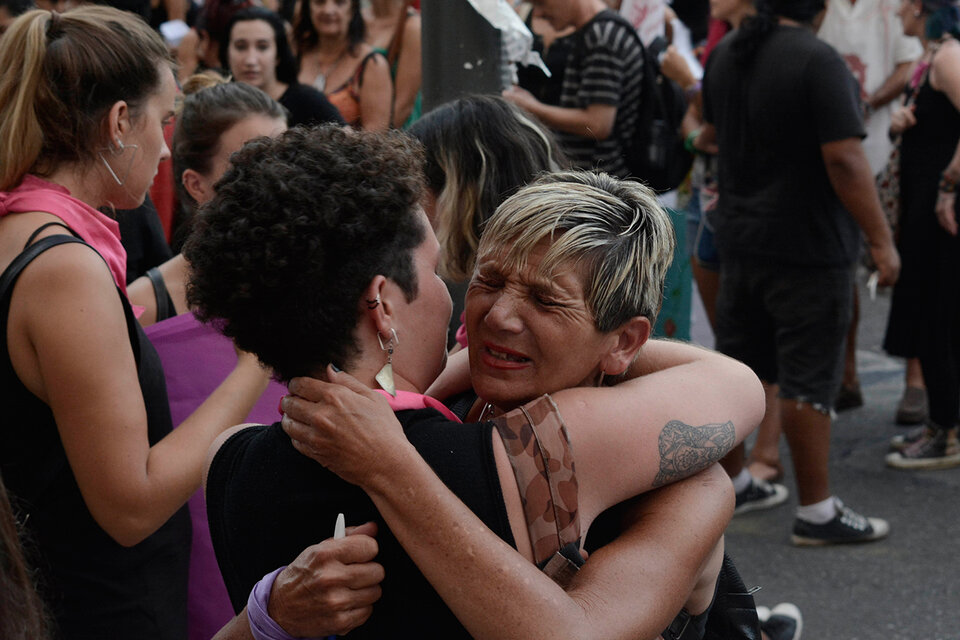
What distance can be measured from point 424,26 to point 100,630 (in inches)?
83.0

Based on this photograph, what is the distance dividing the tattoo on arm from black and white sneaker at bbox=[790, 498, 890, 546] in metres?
3.14

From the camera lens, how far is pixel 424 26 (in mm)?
3395

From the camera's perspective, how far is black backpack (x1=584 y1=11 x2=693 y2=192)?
5.15 metres

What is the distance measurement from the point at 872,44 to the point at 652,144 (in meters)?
1.65

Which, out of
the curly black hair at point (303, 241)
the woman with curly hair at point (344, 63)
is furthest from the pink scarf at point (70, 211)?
the woman with curly hair at point (344, 63)

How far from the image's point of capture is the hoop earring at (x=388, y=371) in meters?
1.59

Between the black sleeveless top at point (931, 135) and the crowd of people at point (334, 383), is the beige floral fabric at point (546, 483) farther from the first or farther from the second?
the black sleeveless top at point (931, 135)

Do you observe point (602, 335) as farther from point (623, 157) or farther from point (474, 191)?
point (623, 157)

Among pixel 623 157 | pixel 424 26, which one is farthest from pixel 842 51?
pixel 424 26

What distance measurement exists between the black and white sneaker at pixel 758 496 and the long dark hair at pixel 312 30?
3.16 meters

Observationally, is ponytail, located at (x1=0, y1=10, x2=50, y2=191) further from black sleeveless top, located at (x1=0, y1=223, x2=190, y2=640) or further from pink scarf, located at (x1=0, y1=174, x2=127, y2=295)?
black sleeveless top, located at (x1=0, y1=223, x2=190, y2=640)

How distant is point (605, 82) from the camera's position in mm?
4980

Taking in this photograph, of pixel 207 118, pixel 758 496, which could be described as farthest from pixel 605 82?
pixel 207 118

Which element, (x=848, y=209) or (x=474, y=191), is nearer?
(x=474, y=191)
